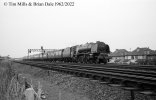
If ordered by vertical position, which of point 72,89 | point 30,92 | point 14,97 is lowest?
point 72,89

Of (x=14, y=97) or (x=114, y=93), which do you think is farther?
(x=114, y=93)

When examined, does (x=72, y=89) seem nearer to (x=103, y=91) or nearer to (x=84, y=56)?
(x=103, y=91)

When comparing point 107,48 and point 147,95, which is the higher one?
point 107,48

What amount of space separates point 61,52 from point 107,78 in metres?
30.0

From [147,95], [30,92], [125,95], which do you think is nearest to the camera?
[30,92]

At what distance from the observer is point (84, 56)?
27312mm

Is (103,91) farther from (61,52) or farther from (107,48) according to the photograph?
(61,52)

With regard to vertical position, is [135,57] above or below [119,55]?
below

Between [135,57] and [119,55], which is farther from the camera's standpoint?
[119,55]

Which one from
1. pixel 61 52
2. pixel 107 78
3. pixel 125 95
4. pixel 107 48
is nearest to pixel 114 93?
pixel 125 95

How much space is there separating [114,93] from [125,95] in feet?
1.89

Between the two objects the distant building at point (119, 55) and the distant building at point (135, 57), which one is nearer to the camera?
the distant building at point (135, 57)

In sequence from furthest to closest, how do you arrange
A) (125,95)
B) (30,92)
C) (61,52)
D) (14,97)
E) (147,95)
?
(61,52) → (125,95) → (147,95) → (14,97) → (30,92)

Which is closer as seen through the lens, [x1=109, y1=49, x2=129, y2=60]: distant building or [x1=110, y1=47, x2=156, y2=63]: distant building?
[x1=110, y1=47, x2=156, y2=63]: distant building
